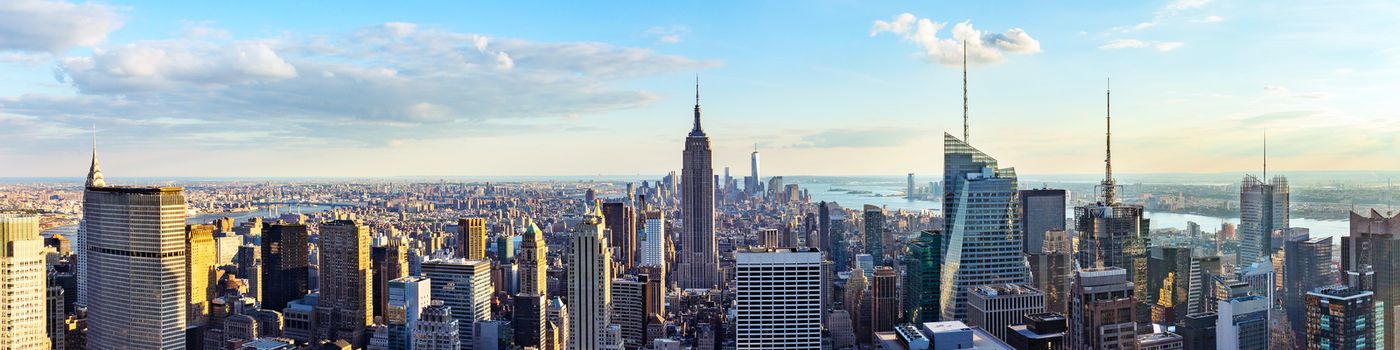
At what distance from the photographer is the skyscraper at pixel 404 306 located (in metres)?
24.7

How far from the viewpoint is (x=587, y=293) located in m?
24.8

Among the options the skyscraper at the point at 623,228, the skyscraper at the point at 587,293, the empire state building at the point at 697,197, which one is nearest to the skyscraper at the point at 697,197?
the empire state building at the point at 697,197

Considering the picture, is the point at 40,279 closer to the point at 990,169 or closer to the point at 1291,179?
the point at 990,169

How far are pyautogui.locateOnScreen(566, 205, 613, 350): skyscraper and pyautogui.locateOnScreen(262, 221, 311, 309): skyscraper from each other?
11.2 metres

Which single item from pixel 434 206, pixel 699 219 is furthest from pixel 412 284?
pixel 699 219

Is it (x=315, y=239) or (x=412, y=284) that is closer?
(x=412, y=284)

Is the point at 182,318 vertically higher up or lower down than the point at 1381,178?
lower down

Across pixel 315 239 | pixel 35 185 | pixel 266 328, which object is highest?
pixel 35 185

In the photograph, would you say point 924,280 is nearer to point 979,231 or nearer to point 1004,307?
point 979,231

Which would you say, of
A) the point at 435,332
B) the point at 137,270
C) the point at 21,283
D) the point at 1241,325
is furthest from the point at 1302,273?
the point at 21,283

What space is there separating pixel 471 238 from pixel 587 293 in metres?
12.9

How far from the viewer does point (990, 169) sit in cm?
2577

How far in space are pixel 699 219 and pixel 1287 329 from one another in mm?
29647

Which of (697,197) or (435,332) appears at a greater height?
(697,197)
